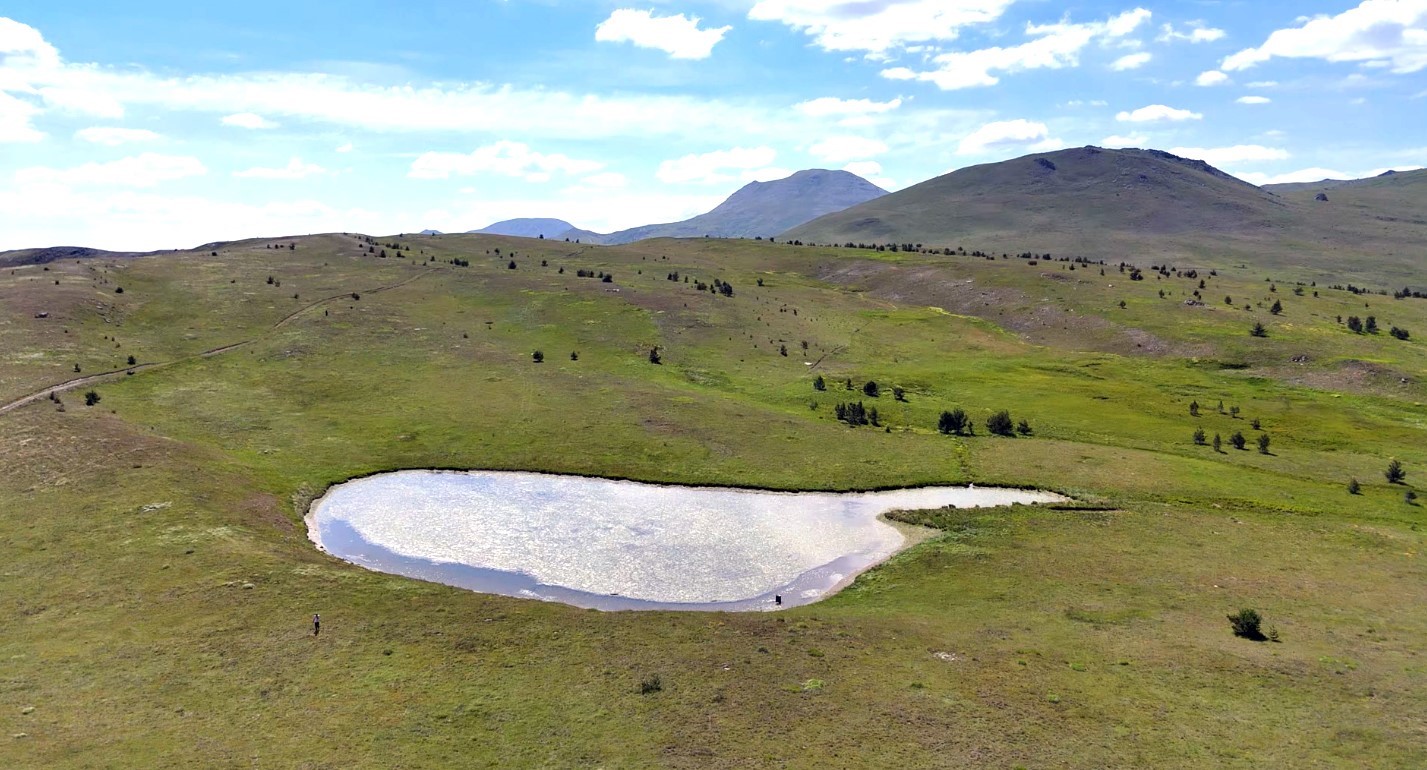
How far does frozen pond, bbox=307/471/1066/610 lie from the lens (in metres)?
44.6

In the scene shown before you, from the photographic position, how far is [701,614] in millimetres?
39812

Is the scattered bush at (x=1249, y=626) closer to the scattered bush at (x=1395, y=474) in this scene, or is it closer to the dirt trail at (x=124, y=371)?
the scattered bush at (x=1395, y=474)

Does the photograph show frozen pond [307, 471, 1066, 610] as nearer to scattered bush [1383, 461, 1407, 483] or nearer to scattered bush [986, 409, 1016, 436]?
scattered bush [986, 409, 1016, 436]

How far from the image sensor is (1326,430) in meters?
77.5

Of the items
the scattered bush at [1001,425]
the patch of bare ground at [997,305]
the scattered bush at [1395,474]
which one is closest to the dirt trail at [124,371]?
the scattered bush at [1001,425]

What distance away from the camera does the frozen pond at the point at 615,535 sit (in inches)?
1754

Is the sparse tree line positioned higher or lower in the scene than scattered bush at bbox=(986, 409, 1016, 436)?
lower

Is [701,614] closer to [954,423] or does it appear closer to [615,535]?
[615,535]

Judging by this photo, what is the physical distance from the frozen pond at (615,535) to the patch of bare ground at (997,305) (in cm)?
7033

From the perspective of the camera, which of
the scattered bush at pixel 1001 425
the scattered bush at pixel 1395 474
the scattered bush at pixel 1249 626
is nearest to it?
the scattered bush at pixel 1249 626

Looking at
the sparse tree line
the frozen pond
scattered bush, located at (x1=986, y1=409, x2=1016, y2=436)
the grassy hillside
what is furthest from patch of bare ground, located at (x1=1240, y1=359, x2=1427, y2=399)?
the frozen pond

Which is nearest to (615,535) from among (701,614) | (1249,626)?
(701,614)

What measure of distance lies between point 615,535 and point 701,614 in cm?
1360

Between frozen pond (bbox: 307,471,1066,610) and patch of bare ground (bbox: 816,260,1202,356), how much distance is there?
70.3 metres
